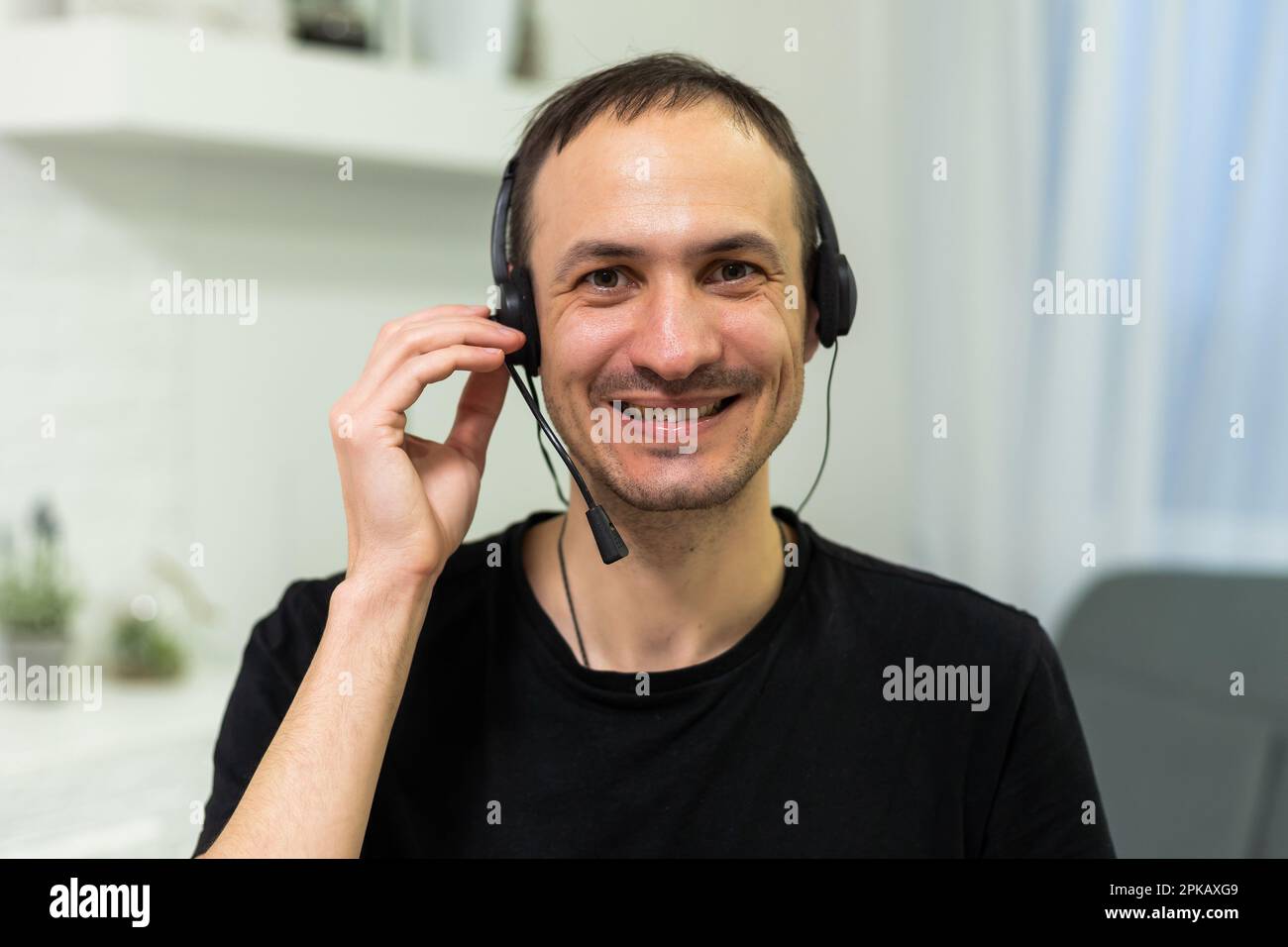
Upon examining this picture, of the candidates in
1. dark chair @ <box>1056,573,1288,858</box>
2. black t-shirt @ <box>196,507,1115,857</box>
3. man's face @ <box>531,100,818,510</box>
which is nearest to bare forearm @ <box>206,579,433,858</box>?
black t-shirt @ <box>196,507,1115,857</box>

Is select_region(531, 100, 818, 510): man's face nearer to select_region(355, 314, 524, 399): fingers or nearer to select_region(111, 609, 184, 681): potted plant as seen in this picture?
select_region(355, 314, 524, 399): fingers

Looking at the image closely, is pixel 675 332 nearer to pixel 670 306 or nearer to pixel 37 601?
pixel 670 306

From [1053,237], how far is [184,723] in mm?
1788

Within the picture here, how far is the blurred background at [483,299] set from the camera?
6.24ft

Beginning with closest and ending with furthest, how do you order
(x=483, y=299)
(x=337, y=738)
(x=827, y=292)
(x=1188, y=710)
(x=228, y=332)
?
(x=337, y=738) → (x=827, y=292) → (x=1188, y=710) → (x=228, y=332) → (x=483, y=299)

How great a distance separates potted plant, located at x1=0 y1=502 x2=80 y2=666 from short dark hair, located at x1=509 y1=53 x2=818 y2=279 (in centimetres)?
115

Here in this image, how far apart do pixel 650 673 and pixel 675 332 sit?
31 cm

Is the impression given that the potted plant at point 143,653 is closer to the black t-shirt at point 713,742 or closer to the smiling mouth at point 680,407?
the black t-shirt at point 713,742

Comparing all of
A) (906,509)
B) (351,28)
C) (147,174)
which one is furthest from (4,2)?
(906,509)

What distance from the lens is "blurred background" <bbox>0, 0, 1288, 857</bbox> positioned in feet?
6.24

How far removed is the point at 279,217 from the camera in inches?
91.3

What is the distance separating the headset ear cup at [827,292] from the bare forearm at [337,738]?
1.49 ft

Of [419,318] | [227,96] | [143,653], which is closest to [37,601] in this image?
[143,653]

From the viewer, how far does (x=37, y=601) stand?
2000mm
